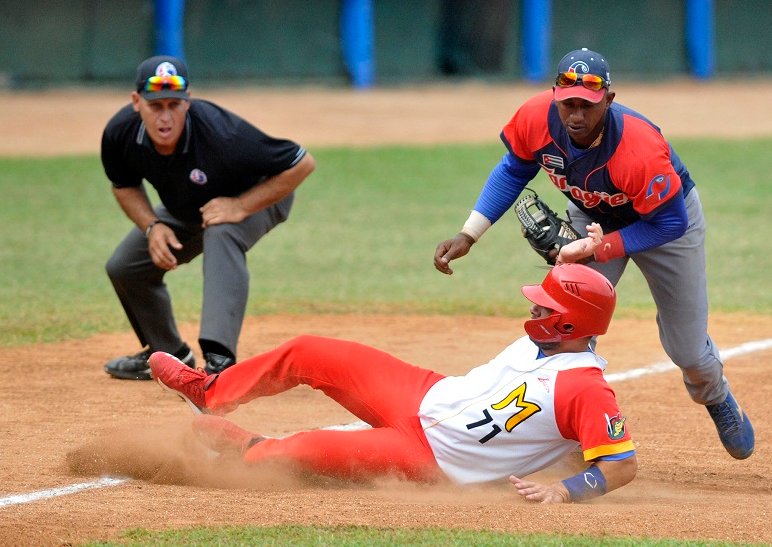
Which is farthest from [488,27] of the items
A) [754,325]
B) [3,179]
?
[754,325]

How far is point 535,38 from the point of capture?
27.7m

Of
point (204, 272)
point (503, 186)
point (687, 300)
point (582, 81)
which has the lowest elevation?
point (204, 272)

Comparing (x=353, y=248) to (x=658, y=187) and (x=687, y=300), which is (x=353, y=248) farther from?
(x=658, y=187)

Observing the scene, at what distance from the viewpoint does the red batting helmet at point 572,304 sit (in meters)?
4.88

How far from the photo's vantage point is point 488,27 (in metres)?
27.8

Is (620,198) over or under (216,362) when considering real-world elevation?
over

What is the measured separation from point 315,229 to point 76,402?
6863mm

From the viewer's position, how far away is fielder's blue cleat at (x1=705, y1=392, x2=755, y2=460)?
5883mm

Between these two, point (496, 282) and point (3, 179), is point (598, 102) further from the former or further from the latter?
point (3, 179)

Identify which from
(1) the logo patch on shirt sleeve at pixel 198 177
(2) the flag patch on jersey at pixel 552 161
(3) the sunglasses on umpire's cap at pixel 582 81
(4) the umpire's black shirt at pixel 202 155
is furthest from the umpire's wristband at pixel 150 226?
(3) the sunglasses on umpire's cap at pixel 582 81

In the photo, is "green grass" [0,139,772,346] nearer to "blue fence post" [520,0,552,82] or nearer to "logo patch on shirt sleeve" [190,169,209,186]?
"logo patch on shirt sleeve" [190,169,209,186]

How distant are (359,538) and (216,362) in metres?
2.40

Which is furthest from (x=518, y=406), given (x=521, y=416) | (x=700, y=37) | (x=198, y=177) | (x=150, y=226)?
(x=700, y=37)

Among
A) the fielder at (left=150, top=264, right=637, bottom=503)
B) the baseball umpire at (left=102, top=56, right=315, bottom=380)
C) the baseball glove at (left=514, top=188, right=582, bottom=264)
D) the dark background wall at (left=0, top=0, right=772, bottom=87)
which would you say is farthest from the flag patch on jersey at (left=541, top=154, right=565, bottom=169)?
the dark background wall at (left=0, top=0, right=772, bottom=87)
